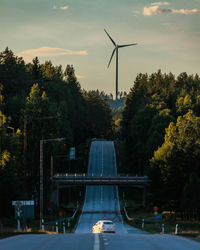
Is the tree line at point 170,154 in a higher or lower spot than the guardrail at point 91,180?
higher

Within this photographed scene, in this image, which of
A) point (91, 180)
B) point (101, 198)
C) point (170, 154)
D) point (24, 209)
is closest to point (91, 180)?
point (91, 180)

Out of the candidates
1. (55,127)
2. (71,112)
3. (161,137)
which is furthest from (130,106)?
(55,127)

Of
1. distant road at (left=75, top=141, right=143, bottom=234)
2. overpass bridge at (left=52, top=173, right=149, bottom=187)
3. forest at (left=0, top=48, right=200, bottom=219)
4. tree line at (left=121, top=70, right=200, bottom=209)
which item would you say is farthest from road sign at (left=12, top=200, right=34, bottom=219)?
overpass bridge at (left=52, top=173, right=149, bottom=187)

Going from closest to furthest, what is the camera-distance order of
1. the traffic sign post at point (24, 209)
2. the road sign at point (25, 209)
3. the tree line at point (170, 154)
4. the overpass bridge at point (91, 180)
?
the traffic sign post at point (24, 209) → the road sign at point (25, 209) → the tree line at point (170, 154) → the overpass bridge at point (91, 180)

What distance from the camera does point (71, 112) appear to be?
179000 mm

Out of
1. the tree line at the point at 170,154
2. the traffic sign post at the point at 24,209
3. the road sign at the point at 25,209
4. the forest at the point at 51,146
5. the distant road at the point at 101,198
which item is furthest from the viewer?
the tree line at the point at 170,154

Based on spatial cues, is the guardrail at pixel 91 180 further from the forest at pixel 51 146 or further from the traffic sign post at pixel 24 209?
the traffic sign post at pixel 24 209

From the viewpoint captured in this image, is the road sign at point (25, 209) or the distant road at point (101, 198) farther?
the distant road at point (101, 198)

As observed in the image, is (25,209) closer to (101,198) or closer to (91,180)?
(91,180)

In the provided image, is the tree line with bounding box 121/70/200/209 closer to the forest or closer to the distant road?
the forest

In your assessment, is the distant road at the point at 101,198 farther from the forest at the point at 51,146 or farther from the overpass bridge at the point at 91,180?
the forest at the point at 51,146

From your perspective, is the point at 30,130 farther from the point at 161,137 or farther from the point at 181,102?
the point at 181,102

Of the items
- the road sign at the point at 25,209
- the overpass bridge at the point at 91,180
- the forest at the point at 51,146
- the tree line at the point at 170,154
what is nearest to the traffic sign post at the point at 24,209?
the road sign at the point at 25,209

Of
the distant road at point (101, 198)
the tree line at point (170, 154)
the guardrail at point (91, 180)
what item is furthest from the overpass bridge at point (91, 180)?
the distant road at point (101, 198)
